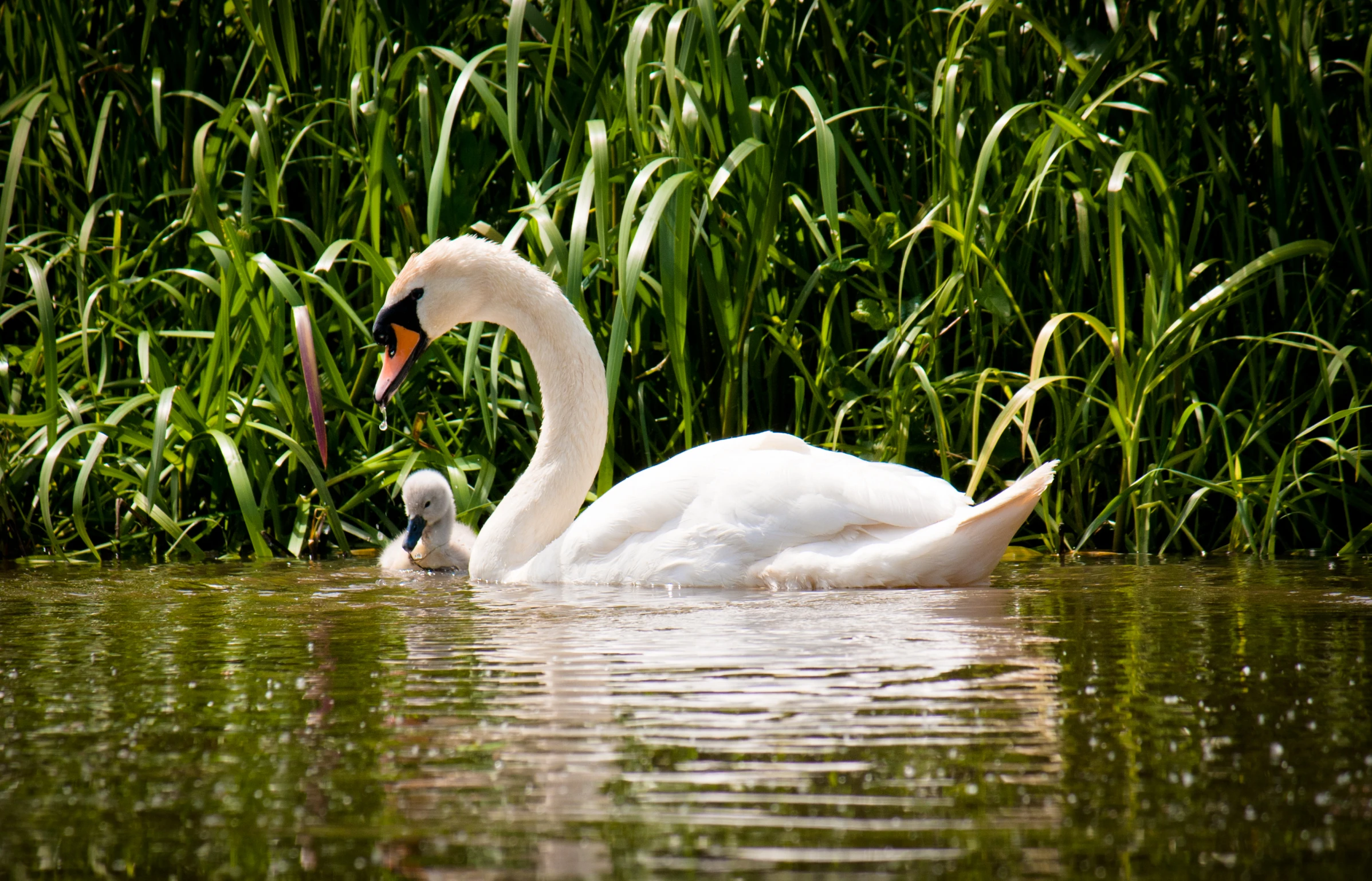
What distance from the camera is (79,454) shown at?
4918mm

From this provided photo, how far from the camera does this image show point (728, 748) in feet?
6.01

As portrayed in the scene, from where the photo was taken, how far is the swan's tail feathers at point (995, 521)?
335 cm

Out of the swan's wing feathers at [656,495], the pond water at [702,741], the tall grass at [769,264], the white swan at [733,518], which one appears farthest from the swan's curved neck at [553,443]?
the pond water at [702,741]

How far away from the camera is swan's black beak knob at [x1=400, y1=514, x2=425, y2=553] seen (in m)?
4.35

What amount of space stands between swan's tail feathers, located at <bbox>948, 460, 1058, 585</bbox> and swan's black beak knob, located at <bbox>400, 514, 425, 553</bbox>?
1609 mm

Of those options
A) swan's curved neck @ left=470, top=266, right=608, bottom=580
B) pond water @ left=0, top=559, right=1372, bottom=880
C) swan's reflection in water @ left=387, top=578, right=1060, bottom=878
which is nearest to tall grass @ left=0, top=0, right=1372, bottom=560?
swan's curved neck @ left=470, top=266, right=608, bottom=580

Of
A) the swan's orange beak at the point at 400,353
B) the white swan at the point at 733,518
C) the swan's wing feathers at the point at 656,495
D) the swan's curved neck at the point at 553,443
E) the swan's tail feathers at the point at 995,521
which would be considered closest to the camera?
the swan's tail feathers at the point at 995,521

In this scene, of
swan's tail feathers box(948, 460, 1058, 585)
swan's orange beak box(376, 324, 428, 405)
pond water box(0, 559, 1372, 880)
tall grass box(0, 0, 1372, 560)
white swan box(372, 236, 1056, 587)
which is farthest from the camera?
tall grass box(0, 0, 1372, 560)

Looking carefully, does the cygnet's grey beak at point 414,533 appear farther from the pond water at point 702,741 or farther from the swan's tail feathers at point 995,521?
the swan's tail feathers at point 995,521

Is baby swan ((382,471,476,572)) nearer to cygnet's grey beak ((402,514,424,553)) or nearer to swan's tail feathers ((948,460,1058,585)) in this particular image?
cygnet's grey beak ((402,514,424,553))

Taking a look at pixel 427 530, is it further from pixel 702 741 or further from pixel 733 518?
pixel 702 741

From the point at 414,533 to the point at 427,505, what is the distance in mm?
93

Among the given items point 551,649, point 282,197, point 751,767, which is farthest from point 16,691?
point 282,197

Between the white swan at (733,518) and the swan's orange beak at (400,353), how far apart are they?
4 centimetres
